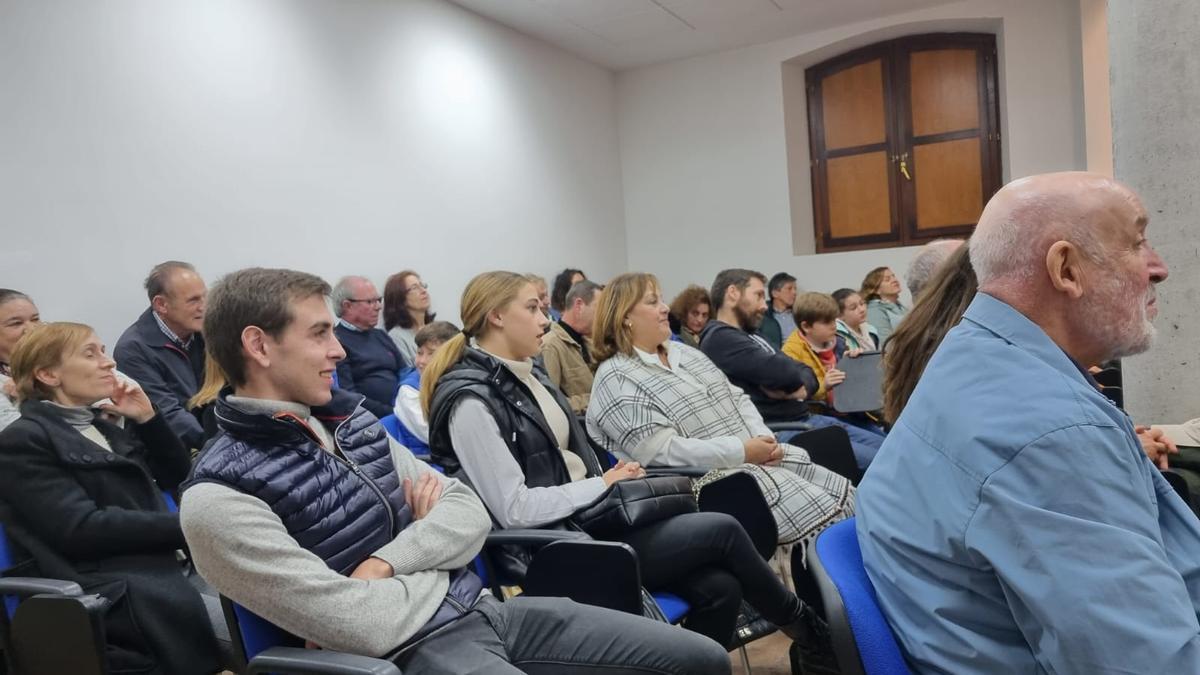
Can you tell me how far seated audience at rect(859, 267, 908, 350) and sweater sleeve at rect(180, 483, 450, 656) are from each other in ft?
17.2

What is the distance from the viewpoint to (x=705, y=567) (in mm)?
2139

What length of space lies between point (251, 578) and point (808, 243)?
6.96 m

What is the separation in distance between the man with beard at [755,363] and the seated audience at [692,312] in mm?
564

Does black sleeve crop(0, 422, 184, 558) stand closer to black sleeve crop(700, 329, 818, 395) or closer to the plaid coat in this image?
the plaid coat

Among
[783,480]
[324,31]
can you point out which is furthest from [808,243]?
[783,480]

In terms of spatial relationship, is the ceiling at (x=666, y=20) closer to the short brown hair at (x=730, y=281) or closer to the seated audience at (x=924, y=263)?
the short brown hair at (x=730, y=281)

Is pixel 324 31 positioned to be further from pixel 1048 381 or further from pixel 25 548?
pixel 1048 381

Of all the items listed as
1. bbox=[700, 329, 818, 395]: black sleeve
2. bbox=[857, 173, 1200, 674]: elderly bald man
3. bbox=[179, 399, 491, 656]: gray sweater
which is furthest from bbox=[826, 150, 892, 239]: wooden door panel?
bbox=[179, 399, 491, 656]: gray sweater

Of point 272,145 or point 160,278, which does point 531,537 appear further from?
point 272,145

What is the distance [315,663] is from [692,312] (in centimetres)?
347

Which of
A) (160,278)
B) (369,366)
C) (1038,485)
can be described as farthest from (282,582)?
(369,366)

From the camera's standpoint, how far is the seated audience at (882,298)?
19.9 ft

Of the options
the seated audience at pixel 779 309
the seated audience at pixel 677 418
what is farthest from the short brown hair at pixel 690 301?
the seated audience at pixel 779 309

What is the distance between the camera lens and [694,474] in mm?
2695
